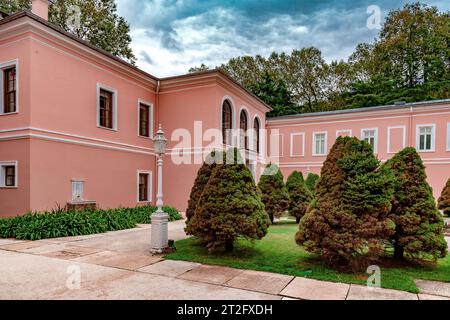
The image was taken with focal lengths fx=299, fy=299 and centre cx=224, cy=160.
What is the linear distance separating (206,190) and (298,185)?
6.68 meters

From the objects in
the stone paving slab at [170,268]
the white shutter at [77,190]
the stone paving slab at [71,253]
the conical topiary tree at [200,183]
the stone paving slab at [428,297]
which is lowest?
the stone paving slab at [71,253]

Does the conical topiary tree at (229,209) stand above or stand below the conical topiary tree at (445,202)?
above

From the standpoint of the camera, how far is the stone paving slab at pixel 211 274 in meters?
4.74

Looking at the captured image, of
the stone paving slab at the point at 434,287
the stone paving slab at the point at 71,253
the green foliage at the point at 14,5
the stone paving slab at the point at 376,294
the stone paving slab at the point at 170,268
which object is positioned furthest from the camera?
the green foliage at the point at 14,5

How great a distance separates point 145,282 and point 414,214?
4.76 m

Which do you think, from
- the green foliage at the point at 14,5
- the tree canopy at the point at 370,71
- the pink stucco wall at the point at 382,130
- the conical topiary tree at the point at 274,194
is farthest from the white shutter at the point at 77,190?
the tree canopy at the point at 370,71

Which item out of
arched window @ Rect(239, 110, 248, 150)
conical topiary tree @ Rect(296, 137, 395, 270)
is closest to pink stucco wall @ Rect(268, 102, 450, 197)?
arched window @ Rect(239, 110, 248, 150)

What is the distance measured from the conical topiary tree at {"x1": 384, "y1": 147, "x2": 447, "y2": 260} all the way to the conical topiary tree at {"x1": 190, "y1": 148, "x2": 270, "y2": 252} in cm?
250

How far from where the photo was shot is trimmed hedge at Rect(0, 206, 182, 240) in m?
8.12

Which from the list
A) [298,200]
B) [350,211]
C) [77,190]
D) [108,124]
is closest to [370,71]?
[298,200]

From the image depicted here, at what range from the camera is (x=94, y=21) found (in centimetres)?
2317

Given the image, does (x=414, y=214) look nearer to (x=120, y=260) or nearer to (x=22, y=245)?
(x=120, y=260)

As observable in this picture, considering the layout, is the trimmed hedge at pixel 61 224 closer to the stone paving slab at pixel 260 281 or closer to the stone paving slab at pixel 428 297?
the stone paving slab at pixel 260 281

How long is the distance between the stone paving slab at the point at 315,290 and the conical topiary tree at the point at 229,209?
1.62 m
